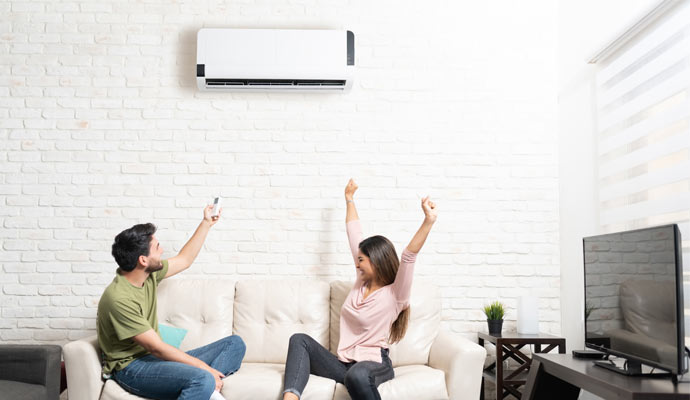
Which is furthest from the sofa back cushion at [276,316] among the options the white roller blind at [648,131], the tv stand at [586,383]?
the white roller blind at [648,131]

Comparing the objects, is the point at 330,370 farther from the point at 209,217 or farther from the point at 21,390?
the point at 21,390

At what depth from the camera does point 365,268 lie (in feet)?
10.2

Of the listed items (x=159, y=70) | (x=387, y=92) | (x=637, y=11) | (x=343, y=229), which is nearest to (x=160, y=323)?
(x=343, y=229)

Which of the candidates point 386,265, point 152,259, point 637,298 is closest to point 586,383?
point 637,298

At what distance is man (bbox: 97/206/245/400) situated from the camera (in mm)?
2654

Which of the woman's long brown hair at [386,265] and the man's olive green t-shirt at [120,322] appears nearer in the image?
the man's olive green t-shirt at [120,322]

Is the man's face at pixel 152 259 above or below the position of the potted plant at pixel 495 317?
above

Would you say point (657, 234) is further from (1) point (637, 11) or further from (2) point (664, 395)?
(1) point (637, 11)

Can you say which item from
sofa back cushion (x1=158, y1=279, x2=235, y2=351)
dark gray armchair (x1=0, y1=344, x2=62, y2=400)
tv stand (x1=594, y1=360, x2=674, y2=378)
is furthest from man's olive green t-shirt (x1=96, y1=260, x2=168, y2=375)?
tv stand (x1=594, y1=360, x2=674, y2=378)

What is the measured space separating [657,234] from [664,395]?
0.58 metres

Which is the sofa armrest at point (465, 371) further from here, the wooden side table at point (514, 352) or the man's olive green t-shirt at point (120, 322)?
the man's olive green t-shirt at point (120, 322)

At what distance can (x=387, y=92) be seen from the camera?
3773 mm

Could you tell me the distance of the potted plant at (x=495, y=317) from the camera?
3418 mm

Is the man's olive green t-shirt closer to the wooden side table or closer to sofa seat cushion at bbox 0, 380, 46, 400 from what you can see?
sofa seat cushion at bbox 0, 380, 46, 400
